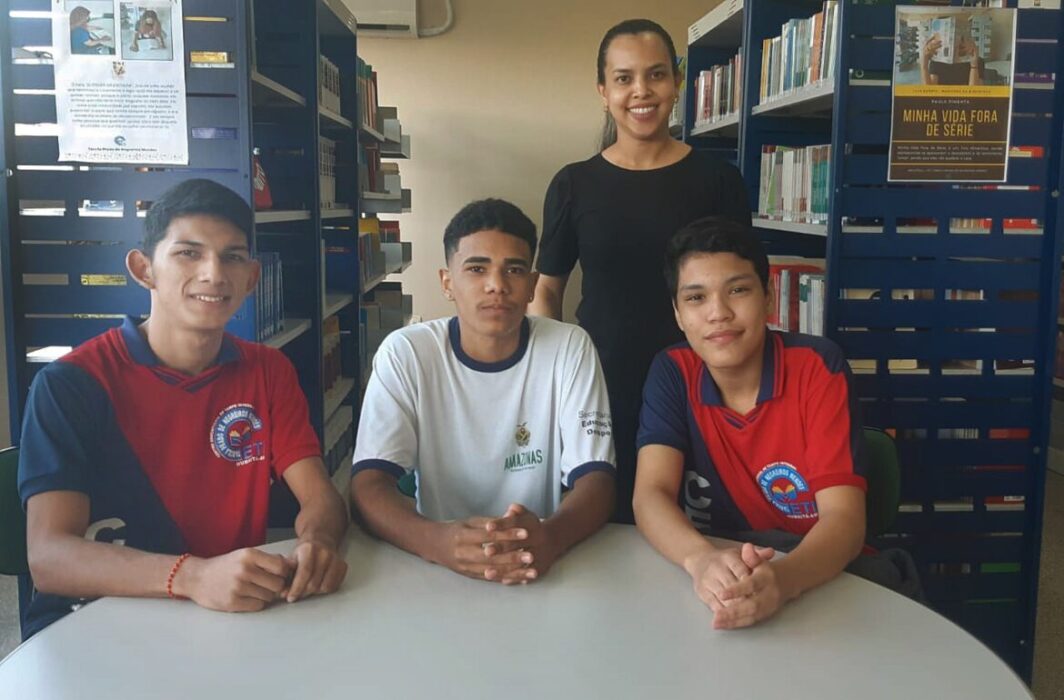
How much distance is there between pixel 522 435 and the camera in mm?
1688

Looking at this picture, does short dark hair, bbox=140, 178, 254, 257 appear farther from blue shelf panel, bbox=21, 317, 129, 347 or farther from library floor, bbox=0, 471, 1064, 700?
library floor, bbox=0, 471, 1064, 700

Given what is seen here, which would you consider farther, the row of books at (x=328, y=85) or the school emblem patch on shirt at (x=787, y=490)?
the row of books at (x=328, y=85)

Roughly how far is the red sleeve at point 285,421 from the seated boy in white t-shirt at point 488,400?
94 mm

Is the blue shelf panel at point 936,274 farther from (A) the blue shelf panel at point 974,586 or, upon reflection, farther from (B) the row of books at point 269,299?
(B) the row of books at point 269,299

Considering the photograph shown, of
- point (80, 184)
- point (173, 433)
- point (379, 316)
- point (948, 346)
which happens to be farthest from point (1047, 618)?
point (379, 316)

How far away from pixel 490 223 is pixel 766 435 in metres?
0.63

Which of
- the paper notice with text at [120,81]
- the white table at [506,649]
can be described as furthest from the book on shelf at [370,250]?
the white table at [506,649]

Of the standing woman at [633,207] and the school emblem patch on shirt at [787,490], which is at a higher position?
the standing woman at [633,207]

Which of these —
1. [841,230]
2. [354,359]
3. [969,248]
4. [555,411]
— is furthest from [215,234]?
[354,359]

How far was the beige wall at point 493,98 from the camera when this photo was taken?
591cm

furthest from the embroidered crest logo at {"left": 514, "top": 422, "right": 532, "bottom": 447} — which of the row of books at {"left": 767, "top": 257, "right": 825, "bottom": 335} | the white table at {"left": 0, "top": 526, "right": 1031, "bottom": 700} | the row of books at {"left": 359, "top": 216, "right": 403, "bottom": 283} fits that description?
the row of books at {"left": 359, "top": 216, "right": 403, "bottom": 283}

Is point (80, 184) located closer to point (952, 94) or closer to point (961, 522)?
point (952, 94)

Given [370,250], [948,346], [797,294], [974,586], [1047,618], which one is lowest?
[1047,618]

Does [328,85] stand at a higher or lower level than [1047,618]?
higher
